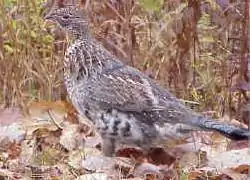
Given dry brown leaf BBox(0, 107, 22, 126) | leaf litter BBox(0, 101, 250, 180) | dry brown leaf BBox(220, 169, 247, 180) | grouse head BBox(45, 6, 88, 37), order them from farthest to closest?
dry brown leaf BBox(0, 107, 22, 126) → grouse head BBox(45, 6, 88, 37) → leaf litter BBox(0, 101, 250, 180) → dry brown leaf BBox(220, 169, 247, 180)

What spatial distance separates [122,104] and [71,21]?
0.72 metres

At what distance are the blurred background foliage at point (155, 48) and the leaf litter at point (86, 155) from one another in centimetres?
85

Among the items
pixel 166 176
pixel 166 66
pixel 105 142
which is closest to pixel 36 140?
pixel 105 142

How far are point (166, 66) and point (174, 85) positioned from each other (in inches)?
6.1

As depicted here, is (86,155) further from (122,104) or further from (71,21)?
(71,21)

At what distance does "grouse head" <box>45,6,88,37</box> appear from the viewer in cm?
552

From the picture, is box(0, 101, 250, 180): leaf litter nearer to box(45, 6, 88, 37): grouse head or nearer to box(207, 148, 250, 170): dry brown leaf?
box(207, 148, 250, 170): dry brown leaf

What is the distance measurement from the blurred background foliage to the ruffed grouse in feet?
2.71

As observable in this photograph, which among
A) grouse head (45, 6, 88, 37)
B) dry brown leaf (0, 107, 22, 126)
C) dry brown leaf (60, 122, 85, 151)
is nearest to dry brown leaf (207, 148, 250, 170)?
dry brown leaf (60, 122, 85, 151)

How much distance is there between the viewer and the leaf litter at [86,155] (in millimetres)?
4633

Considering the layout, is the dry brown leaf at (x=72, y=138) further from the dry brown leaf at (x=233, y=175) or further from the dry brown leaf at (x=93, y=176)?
the dry brown leaf at (x=233, y=175)

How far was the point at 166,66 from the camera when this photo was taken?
6.50m

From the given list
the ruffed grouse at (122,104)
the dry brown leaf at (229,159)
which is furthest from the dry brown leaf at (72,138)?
the dry brown leaf at (229,159)

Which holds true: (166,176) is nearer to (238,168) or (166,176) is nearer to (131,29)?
(238,168)
